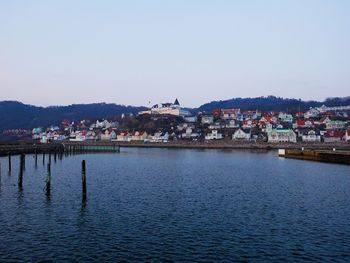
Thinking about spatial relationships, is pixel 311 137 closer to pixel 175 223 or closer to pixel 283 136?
pixel 283 136

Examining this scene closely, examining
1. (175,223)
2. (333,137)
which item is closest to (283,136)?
(333,137)

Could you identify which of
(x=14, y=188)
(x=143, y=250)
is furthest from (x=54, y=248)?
A: (x=14, y=188)

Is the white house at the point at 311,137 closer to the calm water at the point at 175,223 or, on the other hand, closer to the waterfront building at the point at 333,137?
the waterfront building at the point at 333,137

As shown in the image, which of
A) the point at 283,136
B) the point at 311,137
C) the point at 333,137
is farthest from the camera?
the point at 311,137

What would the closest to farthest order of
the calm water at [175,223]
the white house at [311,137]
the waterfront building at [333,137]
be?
the calm water at [175,223], the waterfront building at [333,137], the white house at [311,137]

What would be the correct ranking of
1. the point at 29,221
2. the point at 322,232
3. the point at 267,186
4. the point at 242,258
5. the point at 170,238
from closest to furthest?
the point at 242,258 < the point at 170,238 < the point at 322,232 < the point at 29,221 < the point at 267,186

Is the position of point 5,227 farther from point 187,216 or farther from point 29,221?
point 187,216

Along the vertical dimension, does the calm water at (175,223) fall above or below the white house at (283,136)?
below

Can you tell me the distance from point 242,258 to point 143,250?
5.16 metres

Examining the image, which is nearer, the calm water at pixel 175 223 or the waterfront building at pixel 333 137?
the calm water at pixel 175 223

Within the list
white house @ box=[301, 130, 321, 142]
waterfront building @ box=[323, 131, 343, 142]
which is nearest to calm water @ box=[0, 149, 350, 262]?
waterfront building @ box=[323, 131, 343, 142]

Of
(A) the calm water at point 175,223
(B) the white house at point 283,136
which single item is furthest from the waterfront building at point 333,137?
(A) the calm water at point 175,223

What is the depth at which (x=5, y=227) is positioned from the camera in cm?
2448

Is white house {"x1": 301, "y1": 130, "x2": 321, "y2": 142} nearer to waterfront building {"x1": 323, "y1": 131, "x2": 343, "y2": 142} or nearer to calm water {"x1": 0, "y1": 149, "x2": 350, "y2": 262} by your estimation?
waterfront building {"x1": 323, "y1": 131, "x2": 343, "y2": 142}
